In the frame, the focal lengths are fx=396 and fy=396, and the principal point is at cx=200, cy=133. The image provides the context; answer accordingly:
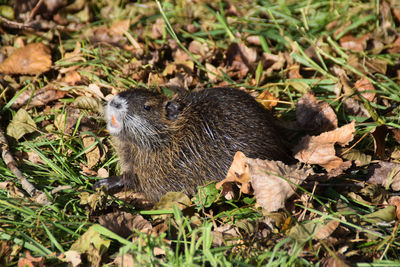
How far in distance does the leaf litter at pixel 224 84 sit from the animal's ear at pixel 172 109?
83 cm

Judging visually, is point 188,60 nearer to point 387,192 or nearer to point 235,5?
point 235,5

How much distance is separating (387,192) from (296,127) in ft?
4.19

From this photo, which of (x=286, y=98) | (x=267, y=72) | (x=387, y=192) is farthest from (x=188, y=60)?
(x=387, y=192)

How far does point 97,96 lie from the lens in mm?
4875

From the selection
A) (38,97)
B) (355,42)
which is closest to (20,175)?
(38,97)

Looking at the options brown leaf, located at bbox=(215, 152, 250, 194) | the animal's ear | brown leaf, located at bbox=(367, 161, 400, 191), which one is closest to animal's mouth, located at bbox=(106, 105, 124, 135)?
the animal's ear

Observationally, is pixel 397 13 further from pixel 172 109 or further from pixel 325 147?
pixel 172 109

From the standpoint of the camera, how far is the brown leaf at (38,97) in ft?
15.6

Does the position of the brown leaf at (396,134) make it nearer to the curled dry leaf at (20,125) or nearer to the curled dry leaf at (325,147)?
the curled dry leaf at (325,147)

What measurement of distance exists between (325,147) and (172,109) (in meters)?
1.64

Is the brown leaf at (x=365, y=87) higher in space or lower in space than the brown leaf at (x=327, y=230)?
higher

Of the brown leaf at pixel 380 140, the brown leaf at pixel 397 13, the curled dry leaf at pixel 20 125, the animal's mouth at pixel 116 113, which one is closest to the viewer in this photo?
the animal's mouth at pixel 116 113

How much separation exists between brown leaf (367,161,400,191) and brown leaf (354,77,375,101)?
1121 millimetres

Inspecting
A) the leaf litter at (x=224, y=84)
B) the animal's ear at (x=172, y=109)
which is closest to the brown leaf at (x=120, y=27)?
the leaf litter at (x=224, y=84)
